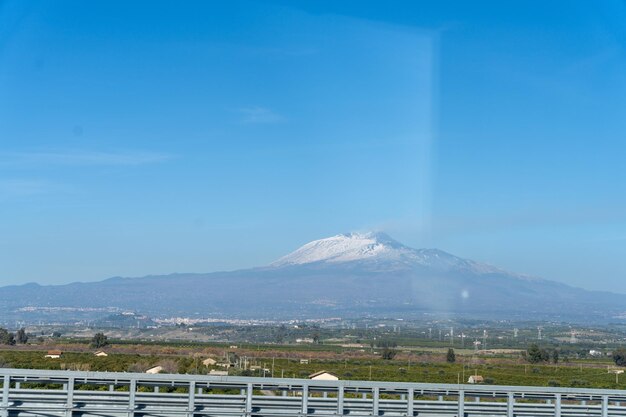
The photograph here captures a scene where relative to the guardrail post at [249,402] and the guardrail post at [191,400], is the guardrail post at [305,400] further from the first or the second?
the guardrail post at [191,400]

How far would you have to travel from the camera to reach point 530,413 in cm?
2497

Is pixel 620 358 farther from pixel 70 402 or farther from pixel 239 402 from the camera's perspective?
pixel 70 402

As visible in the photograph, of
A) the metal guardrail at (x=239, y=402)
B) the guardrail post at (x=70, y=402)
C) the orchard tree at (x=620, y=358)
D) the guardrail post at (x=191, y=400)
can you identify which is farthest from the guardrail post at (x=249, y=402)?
the orchard tree at (x=620, y=358)

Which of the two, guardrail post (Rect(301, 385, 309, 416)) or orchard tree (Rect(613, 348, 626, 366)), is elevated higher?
guardrail post (Rect(301, 385, 309, 416))

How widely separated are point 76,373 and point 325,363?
229ft

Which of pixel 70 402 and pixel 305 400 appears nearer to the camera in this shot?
pixel 70 402

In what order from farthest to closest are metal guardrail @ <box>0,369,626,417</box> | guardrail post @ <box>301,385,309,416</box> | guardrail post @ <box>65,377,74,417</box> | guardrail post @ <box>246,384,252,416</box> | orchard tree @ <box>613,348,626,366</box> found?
orchard tree @ <box>613,348,626,366</box>
guardrail post @ <box>301,385,309,416</box>
guardrail post @ <box>246,384,252,416</box>
metal guardrail @ <box>0,369,626,417</box>
guardrail post @ <box>65,377,74,417</box>

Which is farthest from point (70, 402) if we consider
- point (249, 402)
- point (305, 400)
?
point (305, 400)

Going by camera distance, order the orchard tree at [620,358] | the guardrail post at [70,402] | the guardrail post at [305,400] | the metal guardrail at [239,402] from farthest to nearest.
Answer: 1. the orchard tree at [620,358]
2. the guardrail post at [305,400]
3. the metal guardrail at [239,402]
4. the guardrail post at [70,402]

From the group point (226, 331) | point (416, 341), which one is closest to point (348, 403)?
point (416, 341)

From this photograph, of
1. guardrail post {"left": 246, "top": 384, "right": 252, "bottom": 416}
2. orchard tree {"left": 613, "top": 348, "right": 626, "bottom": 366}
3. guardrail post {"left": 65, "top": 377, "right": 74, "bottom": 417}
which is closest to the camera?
guardrail post {"left": 65, "top": 377, "right": 74, "bottom": 417}

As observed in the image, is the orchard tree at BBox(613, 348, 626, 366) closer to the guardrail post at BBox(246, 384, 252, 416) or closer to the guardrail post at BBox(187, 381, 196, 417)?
the guardrail post at BBox(246, 384, 252, 416)

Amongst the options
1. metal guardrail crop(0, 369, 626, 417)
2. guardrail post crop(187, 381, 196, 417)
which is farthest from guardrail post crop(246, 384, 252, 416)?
guardrail post crop(187, 381, 196, 417)

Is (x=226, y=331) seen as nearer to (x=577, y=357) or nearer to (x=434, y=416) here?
(x=577, y=357)
